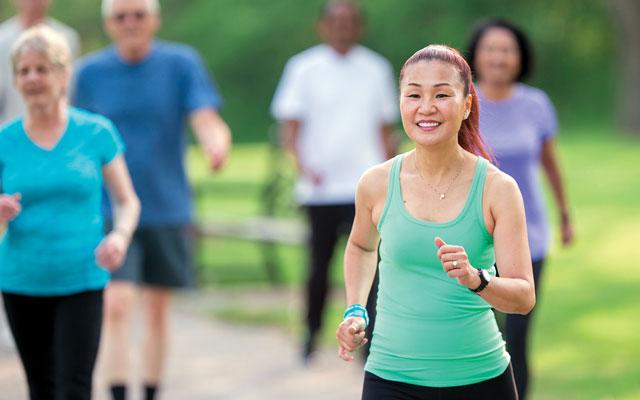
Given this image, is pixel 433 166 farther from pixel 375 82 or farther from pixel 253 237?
pixel 253 237

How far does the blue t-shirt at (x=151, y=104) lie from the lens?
6.54m

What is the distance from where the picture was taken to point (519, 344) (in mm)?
5934

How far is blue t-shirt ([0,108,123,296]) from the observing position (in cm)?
507

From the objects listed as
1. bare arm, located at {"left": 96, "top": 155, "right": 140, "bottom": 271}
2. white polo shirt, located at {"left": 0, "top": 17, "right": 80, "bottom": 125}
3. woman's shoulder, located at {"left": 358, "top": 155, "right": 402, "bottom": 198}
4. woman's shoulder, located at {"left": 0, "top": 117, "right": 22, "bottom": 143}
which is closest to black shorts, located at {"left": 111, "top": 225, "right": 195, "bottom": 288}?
bare arm, located at {"left": 96, "top": 155, "right": 140, "bottom": 271}

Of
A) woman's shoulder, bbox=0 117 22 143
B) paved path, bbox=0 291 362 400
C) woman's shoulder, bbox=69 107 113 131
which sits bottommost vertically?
paved path, bbox=0 291 362 400

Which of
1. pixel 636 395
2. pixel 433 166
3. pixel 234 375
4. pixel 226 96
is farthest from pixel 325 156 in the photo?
pixel 226 96

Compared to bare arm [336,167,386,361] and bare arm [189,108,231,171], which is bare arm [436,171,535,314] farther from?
bare arm [189,108,231,171]

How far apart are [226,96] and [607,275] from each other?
30164 millimetres

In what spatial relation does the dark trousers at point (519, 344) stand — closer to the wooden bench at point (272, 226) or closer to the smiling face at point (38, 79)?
the smiling face at point (38, 79)

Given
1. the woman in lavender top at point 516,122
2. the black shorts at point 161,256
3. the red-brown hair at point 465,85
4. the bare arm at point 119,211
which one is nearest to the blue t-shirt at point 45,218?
the bare arm at point 119,211

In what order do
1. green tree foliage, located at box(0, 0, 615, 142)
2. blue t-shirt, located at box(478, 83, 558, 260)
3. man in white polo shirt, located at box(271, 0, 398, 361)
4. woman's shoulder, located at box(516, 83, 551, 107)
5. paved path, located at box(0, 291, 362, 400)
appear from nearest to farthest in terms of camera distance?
1. blue t-shirt, located at box(478, 83, 558, 260)
2. woman's shoulder, located at box(516, 83, 551, 107)
3. paved path, located at box(0, 291, 362, 400)
4. man in white polo shirt, located at box(271, 0, 398, 361)
5. green tree foliage, located at box(0, 0, 615, 142)

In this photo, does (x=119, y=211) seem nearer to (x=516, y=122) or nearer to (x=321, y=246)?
(x=516, y=122)

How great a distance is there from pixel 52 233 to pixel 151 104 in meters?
1.57

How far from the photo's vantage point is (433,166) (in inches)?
155
